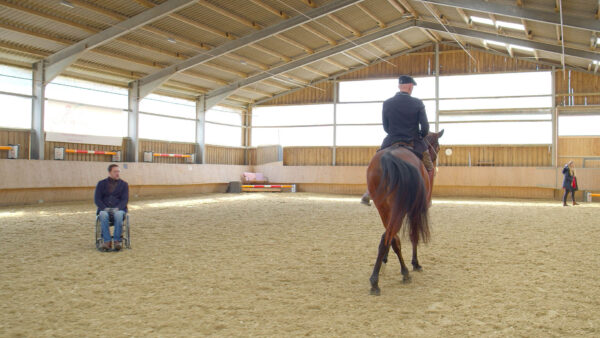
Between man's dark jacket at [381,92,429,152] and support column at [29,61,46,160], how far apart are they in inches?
542

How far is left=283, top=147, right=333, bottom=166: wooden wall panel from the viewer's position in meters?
22.2

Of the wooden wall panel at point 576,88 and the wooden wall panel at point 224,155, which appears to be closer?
the wooden wall panel at point 576,88

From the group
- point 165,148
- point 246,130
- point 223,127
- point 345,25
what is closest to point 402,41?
point 345,25

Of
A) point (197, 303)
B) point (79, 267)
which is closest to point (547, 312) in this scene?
point (197, 303)

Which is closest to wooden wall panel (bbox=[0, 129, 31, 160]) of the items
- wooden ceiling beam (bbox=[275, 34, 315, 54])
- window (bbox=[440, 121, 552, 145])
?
wooden ceiling beam (bbox=[275, 34, 315, 54])

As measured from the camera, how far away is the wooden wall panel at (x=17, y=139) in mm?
13766

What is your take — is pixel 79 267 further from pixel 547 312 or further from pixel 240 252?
pixel 547 312

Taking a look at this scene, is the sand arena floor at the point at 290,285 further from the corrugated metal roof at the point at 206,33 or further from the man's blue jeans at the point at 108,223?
the corrugated metal roof at the point at 206,33

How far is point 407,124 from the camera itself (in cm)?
449

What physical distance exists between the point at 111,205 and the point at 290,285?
3528 mm

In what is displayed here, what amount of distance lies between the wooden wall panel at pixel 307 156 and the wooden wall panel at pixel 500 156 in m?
5.57

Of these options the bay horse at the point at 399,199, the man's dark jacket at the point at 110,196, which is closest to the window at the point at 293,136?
the man's dark jacket at the point at 110,196

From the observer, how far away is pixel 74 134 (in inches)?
619

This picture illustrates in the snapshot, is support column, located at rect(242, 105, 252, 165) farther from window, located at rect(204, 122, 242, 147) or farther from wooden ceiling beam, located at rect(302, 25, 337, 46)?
wooden ceiling beam, located at rect(302, 25, 337, 46)
